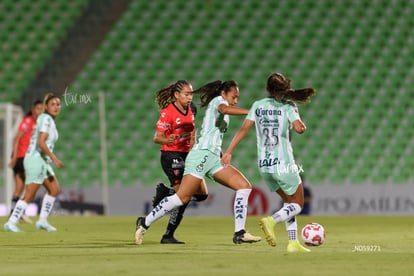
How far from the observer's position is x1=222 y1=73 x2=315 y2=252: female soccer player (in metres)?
8.20

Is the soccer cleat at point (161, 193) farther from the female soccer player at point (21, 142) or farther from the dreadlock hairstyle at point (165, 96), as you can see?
the female soccer player at point (21, 142)

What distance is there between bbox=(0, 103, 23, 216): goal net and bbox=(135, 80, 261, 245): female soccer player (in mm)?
9975

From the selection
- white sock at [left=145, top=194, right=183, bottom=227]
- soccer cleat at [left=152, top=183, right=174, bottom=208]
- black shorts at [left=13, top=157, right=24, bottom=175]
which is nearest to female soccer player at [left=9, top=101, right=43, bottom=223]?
black shorts at [left=13, top=157, right=24, bottom=175]

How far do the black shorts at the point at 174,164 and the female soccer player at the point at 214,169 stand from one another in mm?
430

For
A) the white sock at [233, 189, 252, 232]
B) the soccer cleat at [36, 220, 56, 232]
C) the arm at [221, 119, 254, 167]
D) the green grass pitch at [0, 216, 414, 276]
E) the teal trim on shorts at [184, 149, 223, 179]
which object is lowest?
the soccer cleat at [36, 220, 56, 232]

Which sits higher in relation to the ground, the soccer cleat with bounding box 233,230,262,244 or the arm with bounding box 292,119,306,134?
the arm with bounding box 292,119,306,134

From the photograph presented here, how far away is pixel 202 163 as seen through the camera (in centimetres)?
887

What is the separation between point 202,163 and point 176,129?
0.67m

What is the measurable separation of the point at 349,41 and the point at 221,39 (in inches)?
112

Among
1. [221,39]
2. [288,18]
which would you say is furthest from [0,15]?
[288,18]

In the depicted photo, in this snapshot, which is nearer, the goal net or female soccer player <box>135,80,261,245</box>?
female soccer player <box>135,80,261,245</box>

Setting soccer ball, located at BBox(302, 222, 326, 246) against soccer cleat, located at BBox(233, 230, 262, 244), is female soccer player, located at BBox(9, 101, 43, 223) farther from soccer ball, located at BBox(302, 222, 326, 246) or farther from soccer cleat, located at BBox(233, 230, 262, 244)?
soccer ball, located at BBox(302, 222, 326, 246)

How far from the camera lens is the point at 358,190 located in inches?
746

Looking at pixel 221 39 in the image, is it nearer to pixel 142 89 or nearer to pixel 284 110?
pixel 142 89
